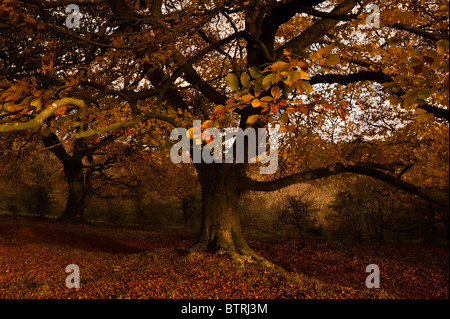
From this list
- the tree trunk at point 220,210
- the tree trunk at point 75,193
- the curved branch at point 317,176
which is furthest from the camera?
the tree trunk at point 75,193

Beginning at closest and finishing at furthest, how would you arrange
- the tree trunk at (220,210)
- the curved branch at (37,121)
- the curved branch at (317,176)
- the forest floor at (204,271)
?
1. the curved branch at (37,121)
2. the forest floor at (204,271)
3. the curved branch at (317,176)
4. the tree trunk at (220,210)

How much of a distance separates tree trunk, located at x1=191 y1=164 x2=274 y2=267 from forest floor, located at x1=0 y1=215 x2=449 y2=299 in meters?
0.54

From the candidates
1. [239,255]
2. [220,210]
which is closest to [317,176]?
Answer: [220,210]

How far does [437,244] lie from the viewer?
13.8m

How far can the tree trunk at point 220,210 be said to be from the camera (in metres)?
8.20

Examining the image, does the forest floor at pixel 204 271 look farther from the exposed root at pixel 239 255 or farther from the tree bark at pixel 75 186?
the tree bark at pixel 75 186

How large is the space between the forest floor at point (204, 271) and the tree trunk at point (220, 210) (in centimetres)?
54

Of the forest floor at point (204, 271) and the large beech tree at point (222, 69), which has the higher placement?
the large beech tree at point (222, 69)

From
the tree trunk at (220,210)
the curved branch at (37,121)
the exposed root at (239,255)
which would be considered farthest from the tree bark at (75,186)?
the curved branch at (37,121)

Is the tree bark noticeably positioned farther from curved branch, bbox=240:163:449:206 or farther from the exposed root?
curved branch, bbox=240:163:449:206

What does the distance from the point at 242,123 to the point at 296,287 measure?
4.13 m

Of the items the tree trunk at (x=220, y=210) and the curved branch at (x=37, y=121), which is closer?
the curved branch at (x=37, y=121)

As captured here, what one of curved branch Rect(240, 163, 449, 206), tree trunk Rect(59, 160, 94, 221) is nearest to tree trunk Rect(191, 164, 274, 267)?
curved branch Rect(240, 163, 449, 206)
